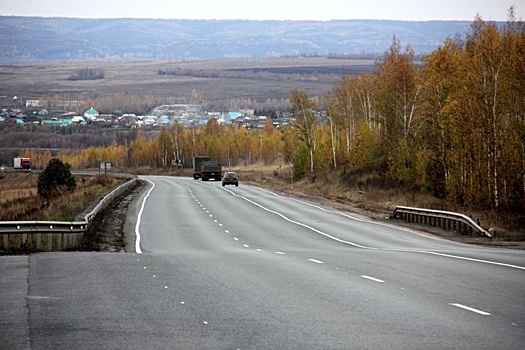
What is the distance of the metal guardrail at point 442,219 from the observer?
31906 mm

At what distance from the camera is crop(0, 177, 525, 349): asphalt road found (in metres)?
10.1

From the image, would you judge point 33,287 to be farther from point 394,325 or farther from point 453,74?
point 453,74

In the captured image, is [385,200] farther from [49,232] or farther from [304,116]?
[304,116]

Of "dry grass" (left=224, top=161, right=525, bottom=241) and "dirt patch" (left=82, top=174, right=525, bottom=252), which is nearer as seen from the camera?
"dirt patch" (left=82, top=174, right=525, bottom=252)

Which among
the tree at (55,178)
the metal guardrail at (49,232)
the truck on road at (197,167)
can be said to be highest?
the metal guardrail at (49,232)

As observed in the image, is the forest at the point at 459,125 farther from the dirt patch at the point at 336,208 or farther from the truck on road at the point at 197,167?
the truck on road at the point at 197,167

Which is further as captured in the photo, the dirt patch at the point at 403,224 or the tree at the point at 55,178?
the tree at the point at 55,178

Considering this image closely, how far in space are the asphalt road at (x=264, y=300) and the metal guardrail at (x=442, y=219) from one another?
31.3ft

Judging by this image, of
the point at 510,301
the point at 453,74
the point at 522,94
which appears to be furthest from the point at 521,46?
the point at 510,301

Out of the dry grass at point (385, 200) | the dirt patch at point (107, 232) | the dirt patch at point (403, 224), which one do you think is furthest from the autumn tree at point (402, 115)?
the dirt patch at point (107, 232)

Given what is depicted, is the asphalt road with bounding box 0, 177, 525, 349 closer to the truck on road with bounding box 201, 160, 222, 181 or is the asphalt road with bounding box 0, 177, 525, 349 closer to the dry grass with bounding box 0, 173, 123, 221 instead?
the dry grass with bounding box 0, 173, 123, 221

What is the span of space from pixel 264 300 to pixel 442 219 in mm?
23157

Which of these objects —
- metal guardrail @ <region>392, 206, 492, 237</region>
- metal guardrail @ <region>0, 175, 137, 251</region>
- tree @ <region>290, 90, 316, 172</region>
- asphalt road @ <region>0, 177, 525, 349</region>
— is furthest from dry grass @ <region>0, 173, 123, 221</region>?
tree @ <region>290, 90, 316, 172</region>

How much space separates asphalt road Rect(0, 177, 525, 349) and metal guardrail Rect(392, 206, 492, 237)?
9531 mm
